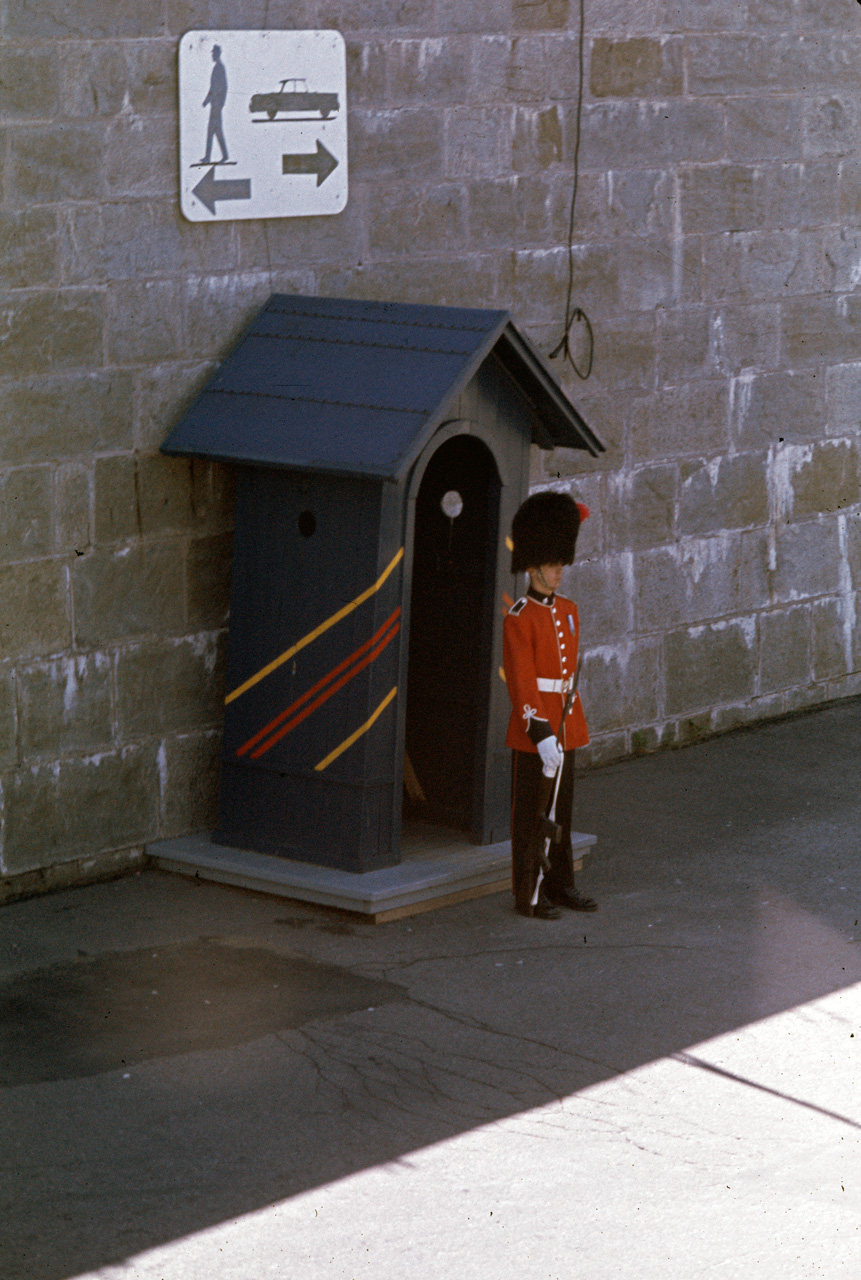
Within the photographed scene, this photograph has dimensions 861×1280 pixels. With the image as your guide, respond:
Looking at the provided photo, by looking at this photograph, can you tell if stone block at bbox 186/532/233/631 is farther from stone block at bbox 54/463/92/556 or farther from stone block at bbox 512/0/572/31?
stone block at bbox 512/0/572/31

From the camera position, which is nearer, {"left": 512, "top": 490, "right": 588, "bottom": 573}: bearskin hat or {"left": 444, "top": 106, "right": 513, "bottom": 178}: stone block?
{"left": 512, "top": 490, "right": 588, "bottom": 573}: bearskin hat

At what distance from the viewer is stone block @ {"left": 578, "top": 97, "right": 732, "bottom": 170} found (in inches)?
353

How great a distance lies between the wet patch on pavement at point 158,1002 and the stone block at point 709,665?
3.49m

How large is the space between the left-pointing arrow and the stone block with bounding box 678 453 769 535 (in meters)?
2.93

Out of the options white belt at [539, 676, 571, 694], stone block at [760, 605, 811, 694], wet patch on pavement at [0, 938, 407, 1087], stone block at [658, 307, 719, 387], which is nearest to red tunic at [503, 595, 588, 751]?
white belt at [539, 676, 571, 694]

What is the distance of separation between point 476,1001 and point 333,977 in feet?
1.64

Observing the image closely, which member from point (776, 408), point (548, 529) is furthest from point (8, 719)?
point (776, 408)

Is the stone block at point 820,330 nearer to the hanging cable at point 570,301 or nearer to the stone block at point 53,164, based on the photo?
the hanging cable at point 570,301

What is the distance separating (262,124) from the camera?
7664 millimetres

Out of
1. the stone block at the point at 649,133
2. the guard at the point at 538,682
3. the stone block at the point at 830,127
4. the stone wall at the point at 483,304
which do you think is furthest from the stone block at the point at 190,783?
the stone block at the point at 830,127

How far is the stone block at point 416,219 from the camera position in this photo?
8.16m

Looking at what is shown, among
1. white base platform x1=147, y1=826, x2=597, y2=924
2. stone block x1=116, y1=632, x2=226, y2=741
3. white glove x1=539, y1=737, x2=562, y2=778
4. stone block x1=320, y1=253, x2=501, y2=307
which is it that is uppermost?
stone block x1=320, y1=253, x2=501, y2=307

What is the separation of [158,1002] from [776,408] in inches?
202

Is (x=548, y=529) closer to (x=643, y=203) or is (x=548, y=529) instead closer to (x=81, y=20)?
(x=81, y=20)
